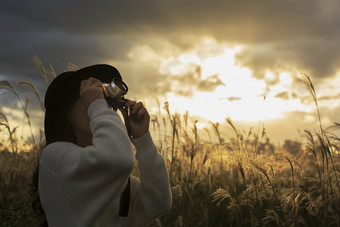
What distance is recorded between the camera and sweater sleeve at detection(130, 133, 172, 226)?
1.82 metres

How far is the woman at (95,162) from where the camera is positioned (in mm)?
1542

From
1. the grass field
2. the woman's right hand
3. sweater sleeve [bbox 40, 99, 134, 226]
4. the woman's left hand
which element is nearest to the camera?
sweater sleeve [bbox 40, 99, 134, 226]

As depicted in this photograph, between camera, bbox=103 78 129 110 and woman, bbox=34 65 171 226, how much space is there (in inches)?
1.5

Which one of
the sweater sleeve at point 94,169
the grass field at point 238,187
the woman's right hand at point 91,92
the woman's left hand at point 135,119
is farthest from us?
the grass field at point 238,187

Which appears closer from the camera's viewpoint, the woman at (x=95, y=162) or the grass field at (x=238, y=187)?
the woman at (x=95, y=162)

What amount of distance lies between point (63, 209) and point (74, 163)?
0.22 metres

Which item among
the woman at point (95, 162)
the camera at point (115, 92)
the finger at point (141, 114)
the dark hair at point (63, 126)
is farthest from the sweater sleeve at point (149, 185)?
the dark hair at point (63, 126)

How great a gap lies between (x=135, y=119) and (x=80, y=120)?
0.99 ft

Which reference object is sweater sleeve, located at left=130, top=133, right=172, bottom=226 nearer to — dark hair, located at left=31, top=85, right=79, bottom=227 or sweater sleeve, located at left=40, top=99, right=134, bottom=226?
sweater sleeve, located at left=40, top=99, right=134, bottom=226

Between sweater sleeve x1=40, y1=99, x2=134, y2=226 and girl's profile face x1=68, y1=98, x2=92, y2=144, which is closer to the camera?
sweater sleeve x1=40, y1=99, x2=134, y2=226

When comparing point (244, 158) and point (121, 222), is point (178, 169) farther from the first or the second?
point (121, 222)

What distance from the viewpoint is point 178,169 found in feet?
15.6

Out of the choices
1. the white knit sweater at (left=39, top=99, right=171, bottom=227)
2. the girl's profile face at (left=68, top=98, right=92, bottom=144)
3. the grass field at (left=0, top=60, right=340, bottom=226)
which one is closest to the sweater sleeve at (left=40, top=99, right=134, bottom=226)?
the white knit sweater at (left=39, top=99, right=171, bottom=227)

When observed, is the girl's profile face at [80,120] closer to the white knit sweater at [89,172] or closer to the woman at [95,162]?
the woman at [95,162]
